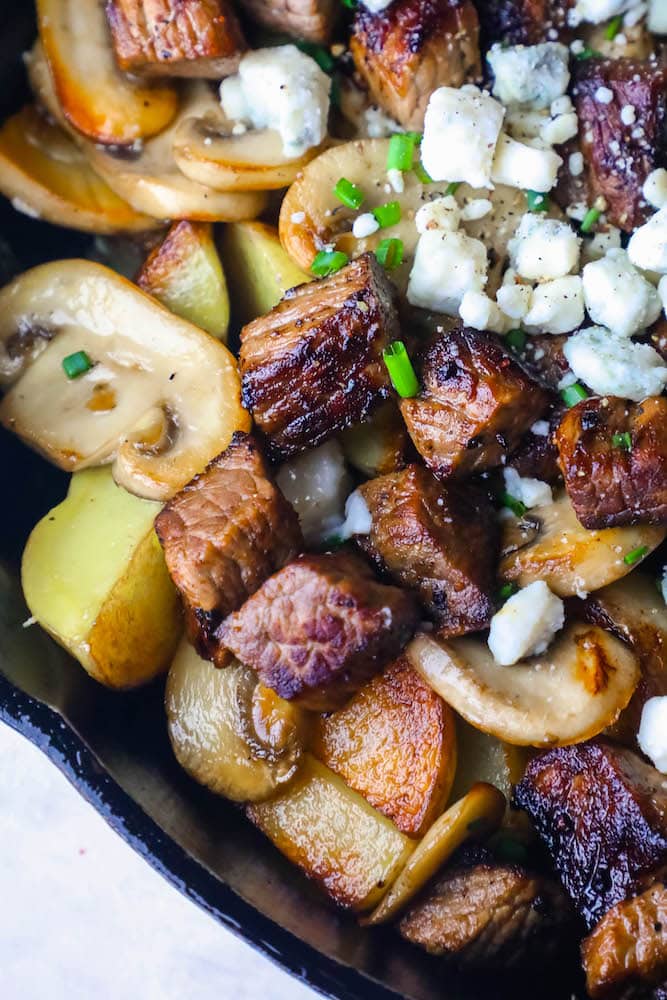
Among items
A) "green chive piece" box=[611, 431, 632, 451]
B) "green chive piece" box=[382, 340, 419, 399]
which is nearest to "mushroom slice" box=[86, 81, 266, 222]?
"green chive piece" box=[382, 340, 419, 399]

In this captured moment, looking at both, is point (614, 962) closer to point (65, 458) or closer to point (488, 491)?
point (488, 491)

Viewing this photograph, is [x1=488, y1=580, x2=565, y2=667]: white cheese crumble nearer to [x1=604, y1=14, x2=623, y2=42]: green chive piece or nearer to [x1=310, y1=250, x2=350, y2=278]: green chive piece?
[x1=310, y1=250, x2=350, y2=278]: green chive piece

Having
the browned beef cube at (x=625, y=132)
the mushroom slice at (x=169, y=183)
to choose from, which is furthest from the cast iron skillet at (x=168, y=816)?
the browned beef cube at (x=625, y=132)

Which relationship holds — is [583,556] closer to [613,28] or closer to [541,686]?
[541,686]

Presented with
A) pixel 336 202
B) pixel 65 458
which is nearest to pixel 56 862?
pixel 65 458

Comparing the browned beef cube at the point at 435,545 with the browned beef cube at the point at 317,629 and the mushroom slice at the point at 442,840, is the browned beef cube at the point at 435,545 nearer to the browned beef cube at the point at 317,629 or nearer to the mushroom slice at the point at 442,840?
the browned beef cube at the point at 317,629
